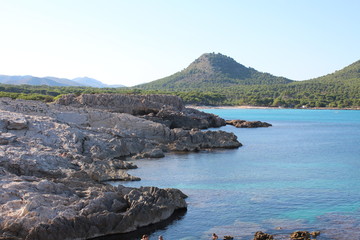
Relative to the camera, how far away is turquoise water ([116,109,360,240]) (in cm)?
2266

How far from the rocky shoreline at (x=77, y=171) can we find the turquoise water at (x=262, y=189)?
184 cm

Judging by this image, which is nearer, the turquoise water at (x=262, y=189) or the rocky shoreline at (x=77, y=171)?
the rocky shoreline at (x=77, y=171)

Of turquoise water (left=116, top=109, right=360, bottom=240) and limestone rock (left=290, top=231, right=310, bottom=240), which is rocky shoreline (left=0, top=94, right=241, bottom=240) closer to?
turquoise water (left=116, top=109, right=360, bottom=240)

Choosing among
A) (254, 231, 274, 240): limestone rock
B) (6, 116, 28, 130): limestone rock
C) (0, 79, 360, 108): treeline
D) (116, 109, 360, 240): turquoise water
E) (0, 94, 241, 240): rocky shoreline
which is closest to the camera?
(254, 231, 274, 240): limestone rock

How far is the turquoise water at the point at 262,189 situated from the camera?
2266cm

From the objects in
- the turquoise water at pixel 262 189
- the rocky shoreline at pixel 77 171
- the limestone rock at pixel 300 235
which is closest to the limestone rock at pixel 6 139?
the rocky shoreline at pixel 77 171

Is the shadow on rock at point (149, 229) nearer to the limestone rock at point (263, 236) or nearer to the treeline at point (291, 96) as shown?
the limestone rock at point (263, 236)

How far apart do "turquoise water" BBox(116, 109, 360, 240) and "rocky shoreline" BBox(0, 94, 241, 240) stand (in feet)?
6.05

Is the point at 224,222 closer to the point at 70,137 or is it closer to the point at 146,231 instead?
the point at 146,231

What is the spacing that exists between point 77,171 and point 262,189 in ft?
40.0

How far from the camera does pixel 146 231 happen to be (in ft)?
72.0

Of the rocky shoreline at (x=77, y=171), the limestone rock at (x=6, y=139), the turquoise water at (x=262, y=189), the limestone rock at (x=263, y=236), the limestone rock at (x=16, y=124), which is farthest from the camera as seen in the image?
the limestone rock at (x=16, y=124)

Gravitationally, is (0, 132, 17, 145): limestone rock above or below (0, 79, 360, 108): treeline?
below

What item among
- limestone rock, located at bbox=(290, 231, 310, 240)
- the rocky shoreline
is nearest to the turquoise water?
limestone rock, located at bbox=(290, 231, 310, 240)
